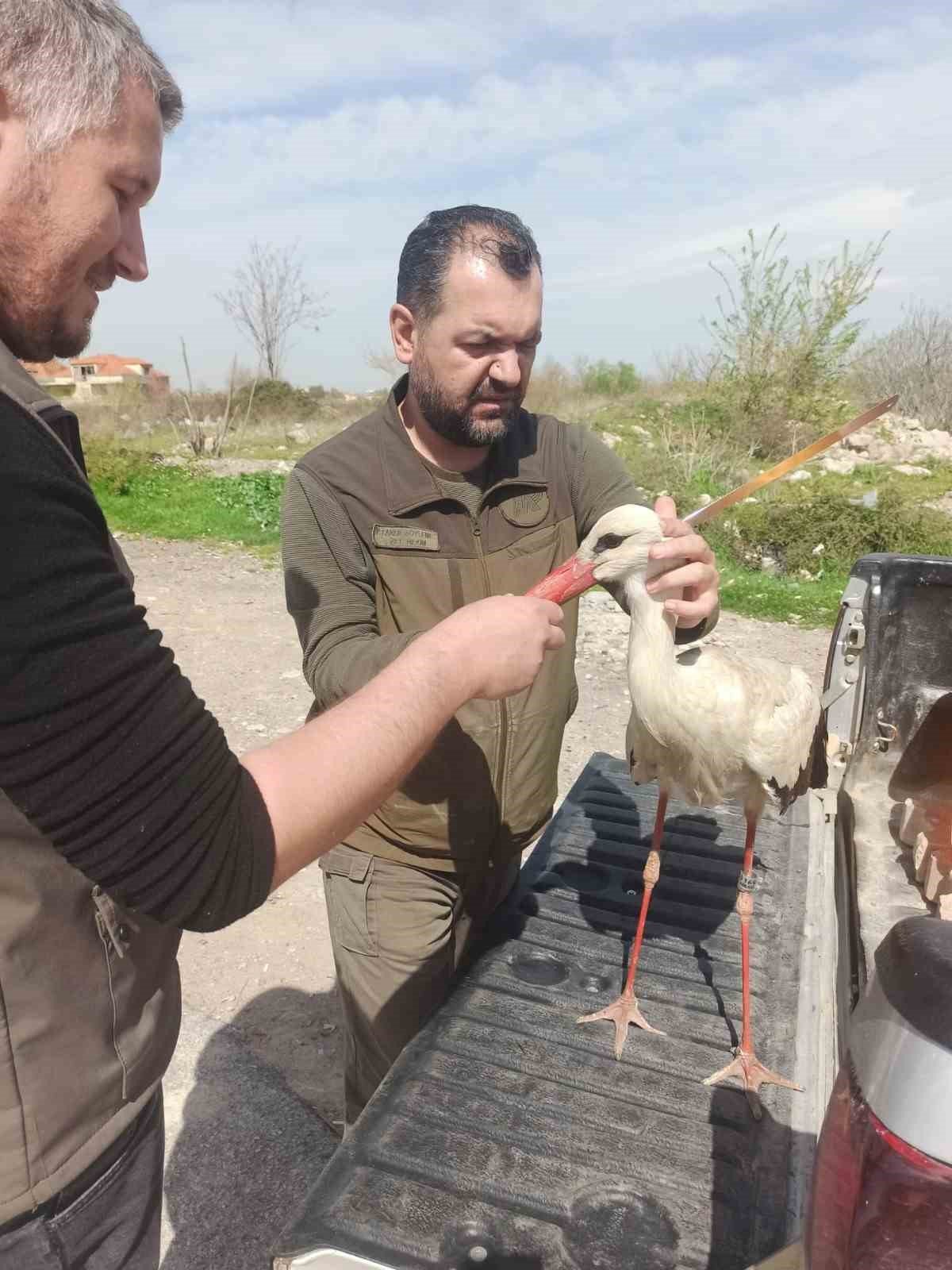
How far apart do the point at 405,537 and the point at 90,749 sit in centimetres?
153

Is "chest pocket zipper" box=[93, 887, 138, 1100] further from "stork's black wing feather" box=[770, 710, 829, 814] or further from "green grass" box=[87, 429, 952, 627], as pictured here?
"green grass" box=[87, 429, 952, 627]

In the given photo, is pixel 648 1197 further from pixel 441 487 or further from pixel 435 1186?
pixel 441 487

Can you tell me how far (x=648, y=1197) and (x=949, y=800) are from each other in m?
1.69

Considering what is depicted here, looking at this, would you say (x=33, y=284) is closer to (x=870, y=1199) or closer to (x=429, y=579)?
(x=429, y=579)

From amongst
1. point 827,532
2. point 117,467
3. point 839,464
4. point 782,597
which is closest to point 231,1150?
point 782,597

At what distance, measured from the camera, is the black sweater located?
1.04 metres

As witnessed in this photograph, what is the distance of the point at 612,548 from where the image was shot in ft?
7.75

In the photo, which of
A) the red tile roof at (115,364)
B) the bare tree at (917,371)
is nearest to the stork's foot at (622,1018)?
the bare tree at (917,371)

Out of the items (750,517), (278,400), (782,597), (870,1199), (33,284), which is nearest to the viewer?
(870,1199)

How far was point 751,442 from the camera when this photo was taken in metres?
→ 16.9

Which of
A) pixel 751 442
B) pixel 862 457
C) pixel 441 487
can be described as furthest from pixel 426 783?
pixel 862 457

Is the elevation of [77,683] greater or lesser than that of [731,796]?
greater

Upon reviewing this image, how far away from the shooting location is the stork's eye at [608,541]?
92.3 inches

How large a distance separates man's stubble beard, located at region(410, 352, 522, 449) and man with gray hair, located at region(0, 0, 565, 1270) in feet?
3.75
